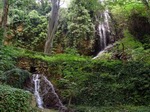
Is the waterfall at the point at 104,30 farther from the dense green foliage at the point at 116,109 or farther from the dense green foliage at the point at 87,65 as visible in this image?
the dense green foliage at the point at 116,109

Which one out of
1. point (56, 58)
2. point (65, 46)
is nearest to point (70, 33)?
point (65, 46)

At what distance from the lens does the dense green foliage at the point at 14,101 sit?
686 centimetres

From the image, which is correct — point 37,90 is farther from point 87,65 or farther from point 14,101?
point 14,101

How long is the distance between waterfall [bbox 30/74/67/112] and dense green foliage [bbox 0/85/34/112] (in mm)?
2298

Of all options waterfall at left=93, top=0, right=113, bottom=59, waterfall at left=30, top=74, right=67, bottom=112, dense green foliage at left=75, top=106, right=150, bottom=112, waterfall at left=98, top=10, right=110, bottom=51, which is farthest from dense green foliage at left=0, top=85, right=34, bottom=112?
waterfall at left=98, top=10, right=110, bottom=51

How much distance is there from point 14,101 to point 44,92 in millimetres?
3521

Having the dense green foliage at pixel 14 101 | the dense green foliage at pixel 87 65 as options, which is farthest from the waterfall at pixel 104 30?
the dense green foliage at pixel 14 101

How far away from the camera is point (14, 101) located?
7.12 m

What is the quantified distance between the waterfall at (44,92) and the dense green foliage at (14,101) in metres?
2.30

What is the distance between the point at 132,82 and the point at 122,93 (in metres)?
0.71

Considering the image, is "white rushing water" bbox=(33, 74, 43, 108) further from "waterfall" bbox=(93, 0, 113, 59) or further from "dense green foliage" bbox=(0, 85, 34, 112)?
"waterfall" bbox=(93, 0, 113, 59)

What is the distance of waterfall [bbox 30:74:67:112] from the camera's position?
10.1m

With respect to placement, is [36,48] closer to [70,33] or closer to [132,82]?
[70,33]

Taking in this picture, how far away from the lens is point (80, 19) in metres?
17.9
